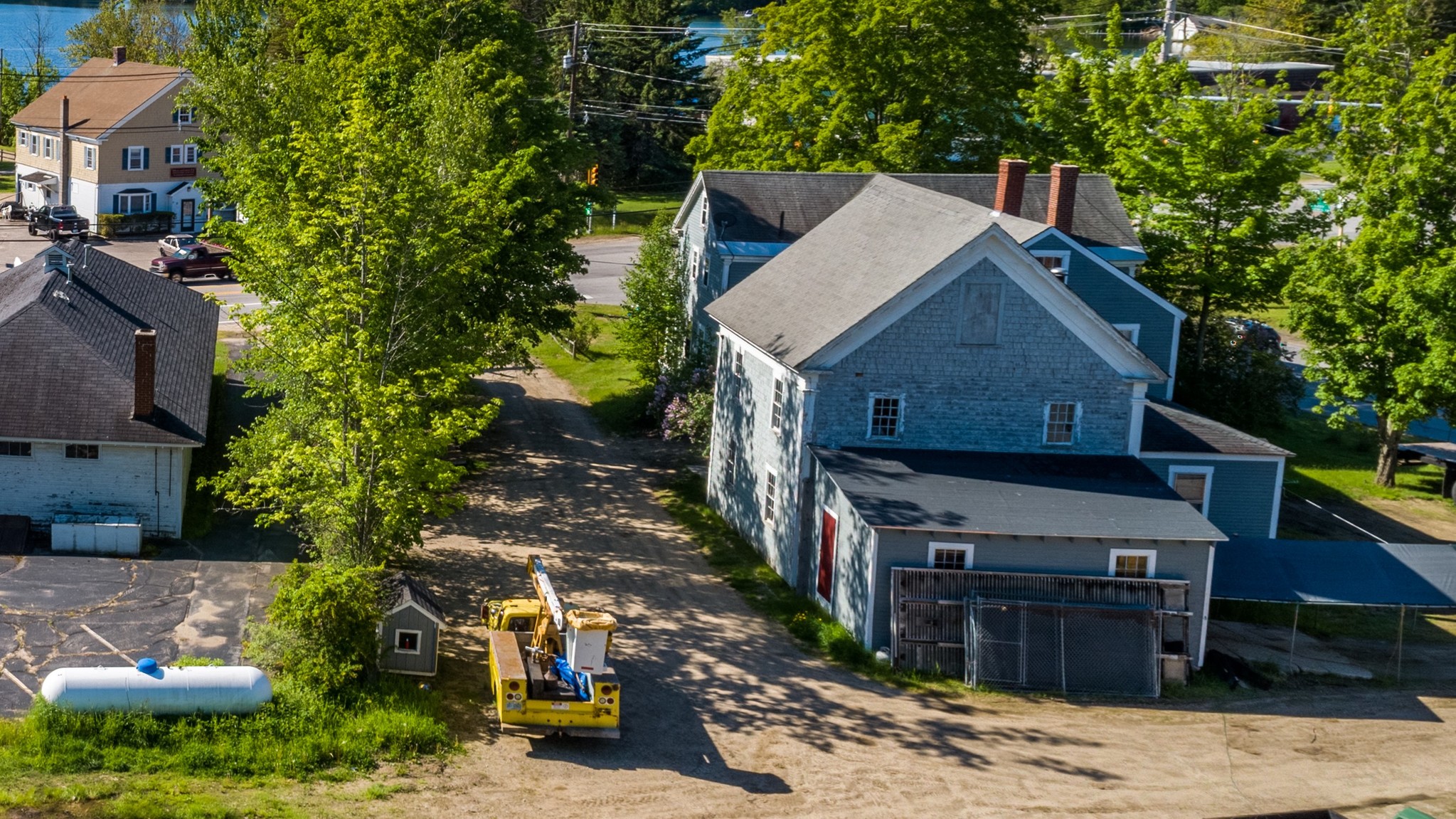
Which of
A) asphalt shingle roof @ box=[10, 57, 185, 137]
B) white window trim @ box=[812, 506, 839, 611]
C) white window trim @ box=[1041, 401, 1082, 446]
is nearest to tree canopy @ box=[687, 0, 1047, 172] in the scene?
white window trim @ box=[1041, 401, 1082, 446]

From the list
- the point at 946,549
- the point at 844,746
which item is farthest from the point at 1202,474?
the point at 844,746

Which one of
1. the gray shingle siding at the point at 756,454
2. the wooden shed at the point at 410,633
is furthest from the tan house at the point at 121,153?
the wooden shed at the point at 410,633

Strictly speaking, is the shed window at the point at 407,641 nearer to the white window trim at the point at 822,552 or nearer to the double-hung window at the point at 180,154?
the white window trim at the point at 822,552

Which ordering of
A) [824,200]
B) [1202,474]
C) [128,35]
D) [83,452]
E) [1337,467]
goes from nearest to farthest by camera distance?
[83,452] < [1202,474] < [1337,467] < [824,200] < [128,35]

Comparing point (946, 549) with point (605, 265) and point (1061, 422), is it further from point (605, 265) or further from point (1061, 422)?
point (605, 265)

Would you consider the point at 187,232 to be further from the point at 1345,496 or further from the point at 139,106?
the point at 1345,496

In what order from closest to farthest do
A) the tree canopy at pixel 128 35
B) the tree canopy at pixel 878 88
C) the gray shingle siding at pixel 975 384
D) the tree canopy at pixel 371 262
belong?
the tree canopy at pixel 371 262
the gray shingle siding at pixel 975 384
the tree canopy at pixel 878 88
the tree canopy at pixel 128 35

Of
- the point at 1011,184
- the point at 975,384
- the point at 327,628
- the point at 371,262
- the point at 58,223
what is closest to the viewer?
the point at 327,628
